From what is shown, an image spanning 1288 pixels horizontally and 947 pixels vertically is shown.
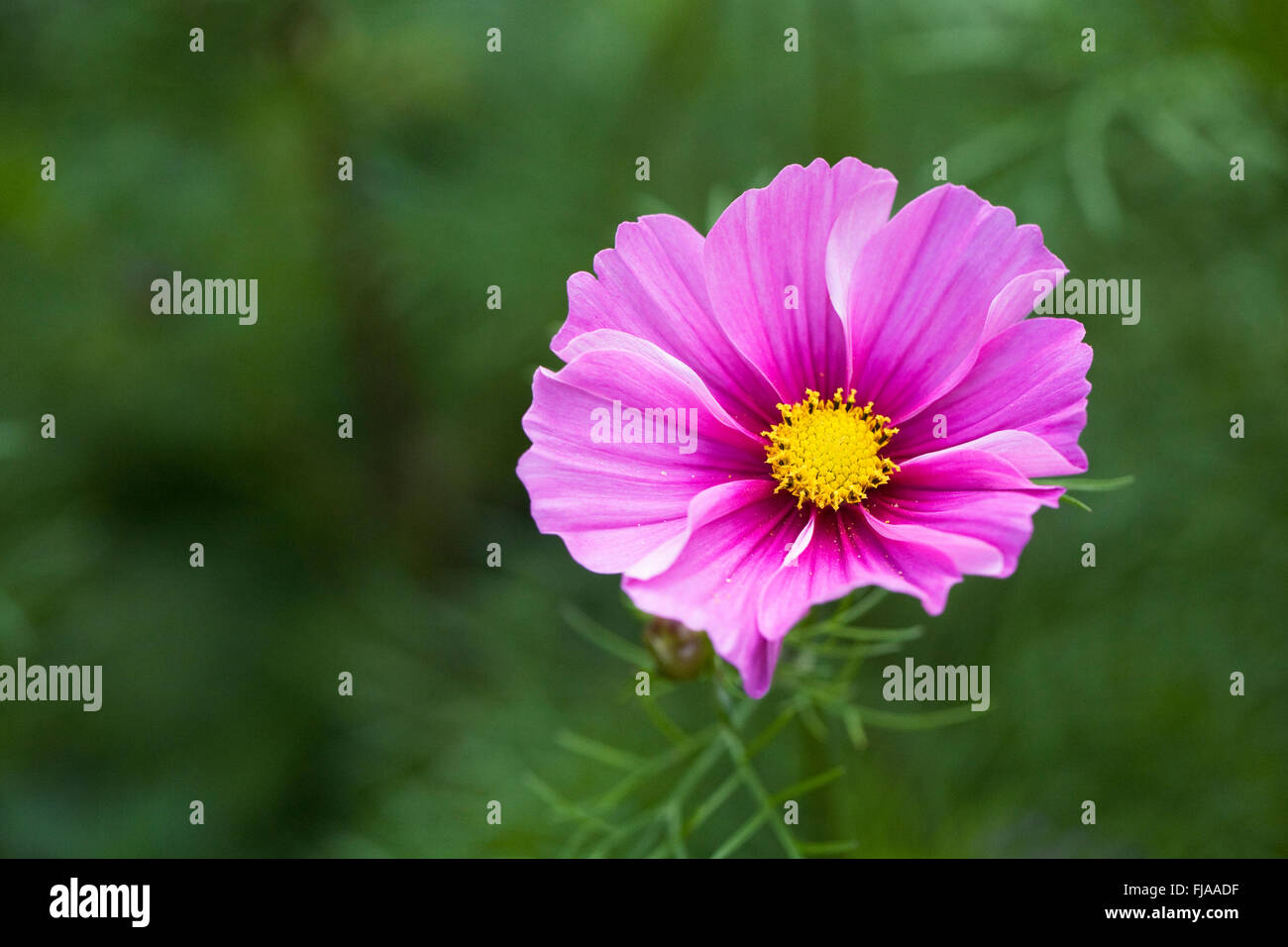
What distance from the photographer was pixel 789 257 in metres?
1.10

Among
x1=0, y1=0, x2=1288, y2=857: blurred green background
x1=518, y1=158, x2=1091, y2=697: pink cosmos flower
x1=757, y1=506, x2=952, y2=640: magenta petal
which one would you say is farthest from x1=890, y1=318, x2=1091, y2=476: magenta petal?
x1=0, y1=0, x2=1288, y2=857: blurred green background

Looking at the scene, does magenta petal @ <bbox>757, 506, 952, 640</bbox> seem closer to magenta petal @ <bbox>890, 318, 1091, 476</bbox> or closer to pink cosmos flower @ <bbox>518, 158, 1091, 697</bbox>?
pink cosmos flower @ <bbox>518, 158, 1091, 697</bbox>

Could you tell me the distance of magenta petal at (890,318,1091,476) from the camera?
977 millimetres

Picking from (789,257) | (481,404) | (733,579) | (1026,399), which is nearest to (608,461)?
(733,579)

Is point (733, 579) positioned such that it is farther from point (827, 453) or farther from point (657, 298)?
point (657, 298)

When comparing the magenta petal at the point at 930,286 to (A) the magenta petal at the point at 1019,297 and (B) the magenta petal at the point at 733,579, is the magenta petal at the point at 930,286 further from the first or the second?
(B) the magenta petal at the point at 733,579

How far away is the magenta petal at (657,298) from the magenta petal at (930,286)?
0.13 m

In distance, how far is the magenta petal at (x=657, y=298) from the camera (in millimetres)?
1050

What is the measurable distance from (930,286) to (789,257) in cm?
14

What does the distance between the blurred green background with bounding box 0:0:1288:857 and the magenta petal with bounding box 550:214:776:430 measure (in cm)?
83

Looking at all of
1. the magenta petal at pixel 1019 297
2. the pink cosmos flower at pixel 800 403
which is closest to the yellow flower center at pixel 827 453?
the pink cosmos flower at pixel 800 403

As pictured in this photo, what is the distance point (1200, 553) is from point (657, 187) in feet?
4.48
